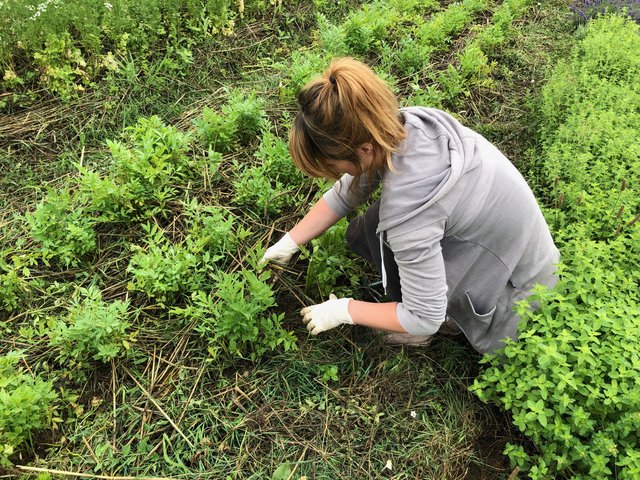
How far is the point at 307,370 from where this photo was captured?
101 inches

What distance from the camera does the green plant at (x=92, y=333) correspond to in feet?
7.62

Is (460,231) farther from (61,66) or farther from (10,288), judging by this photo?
(61,66)

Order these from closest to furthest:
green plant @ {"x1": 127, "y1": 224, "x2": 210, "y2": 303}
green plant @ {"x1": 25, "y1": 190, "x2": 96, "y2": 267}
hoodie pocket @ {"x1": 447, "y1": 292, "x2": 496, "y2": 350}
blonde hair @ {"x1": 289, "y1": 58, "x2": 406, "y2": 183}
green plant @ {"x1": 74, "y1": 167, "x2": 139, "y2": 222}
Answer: blonde hair @ {"x1": 289, "y1": 58, "x2": 406, "y2": 183}, hoodie pocket @ {"x1": 447, "y1": 292, "x2": 496, "y2": 350}, green plant @ {"x1": 127, "y1": 224, "x2": 210, "y2": 303}, green plant @ {"x1": 25, "y1": 190, "x2": 96, "y2": 267}, green plant @ {"x1": 74, "y1": 167, "x2": 139, "y2": 222}

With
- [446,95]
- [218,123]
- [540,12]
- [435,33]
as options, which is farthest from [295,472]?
[540,12]

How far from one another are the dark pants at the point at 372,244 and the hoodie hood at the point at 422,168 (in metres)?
0.30

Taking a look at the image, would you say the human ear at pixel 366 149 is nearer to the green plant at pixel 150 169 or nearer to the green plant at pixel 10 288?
the green plant at pixel 150 169

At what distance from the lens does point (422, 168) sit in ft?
6.73

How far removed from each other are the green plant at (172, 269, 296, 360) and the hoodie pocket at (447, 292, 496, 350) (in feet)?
2.69

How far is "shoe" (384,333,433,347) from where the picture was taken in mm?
2674

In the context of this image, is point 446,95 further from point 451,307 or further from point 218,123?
point 451,307

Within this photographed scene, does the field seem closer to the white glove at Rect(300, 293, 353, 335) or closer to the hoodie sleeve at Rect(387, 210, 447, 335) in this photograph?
the white glove at Rect(300, 293, 353, 335)

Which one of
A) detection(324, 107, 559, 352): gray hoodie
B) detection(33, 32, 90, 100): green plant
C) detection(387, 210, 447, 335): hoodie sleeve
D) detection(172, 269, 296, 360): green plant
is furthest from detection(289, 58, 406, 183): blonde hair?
detection(33, 32, 90, 100): green plant

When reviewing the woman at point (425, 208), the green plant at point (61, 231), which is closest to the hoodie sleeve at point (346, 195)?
the woman at point (425, 208)

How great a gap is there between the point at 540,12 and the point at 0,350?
20.1 feet
